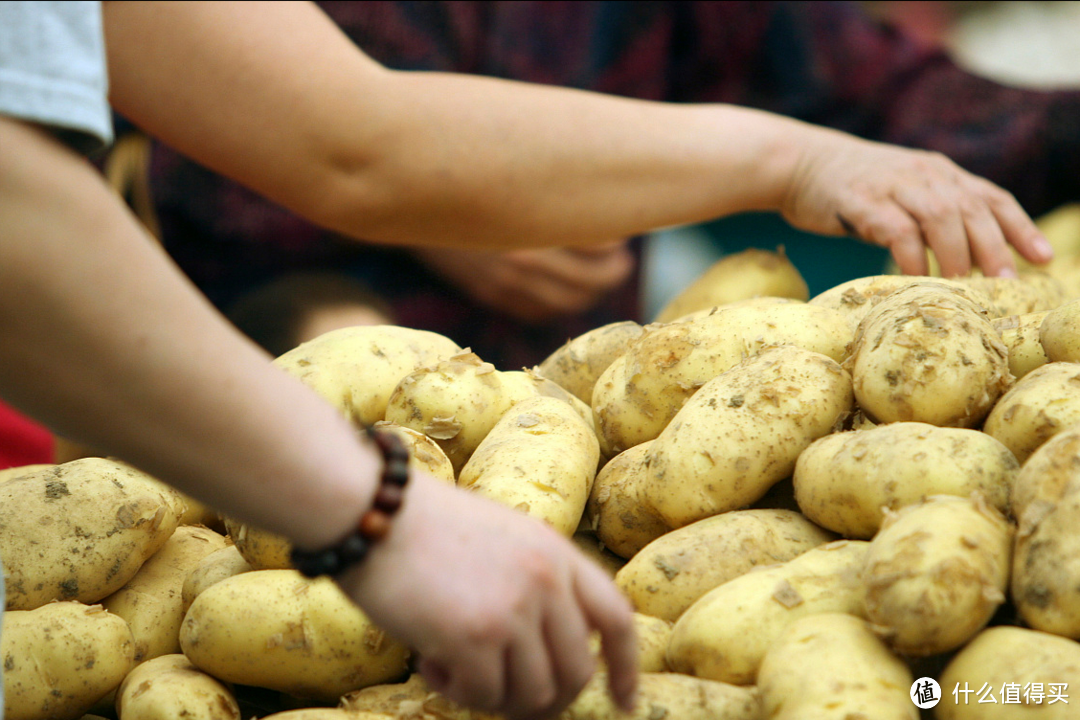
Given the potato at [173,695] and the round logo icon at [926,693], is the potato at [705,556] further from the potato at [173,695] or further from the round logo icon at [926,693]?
the potato at [173,695]

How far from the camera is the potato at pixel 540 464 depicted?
87 centimetres

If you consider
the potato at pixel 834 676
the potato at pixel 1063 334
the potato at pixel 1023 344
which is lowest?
the potato at pixel 834 676

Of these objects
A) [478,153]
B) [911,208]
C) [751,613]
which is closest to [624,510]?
[751,613]

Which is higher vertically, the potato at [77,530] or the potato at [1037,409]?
the potato at [1037,409]

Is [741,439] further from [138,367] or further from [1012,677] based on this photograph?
[138,367]

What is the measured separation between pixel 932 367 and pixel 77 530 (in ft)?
2.71

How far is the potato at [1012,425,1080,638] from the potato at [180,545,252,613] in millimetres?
684

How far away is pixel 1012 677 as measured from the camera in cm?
62

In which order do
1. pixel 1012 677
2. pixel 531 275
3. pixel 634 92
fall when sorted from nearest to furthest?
pixel 1012 677
pixel 531 275
pixel 634 92

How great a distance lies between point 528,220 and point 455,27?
2.86ft

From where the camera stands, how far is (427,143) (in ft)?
4.74

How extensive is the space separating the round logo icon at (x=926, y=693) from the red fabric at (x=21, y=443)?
136cm

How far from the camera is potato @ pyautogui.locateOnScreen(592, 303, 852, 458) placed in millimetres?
1006

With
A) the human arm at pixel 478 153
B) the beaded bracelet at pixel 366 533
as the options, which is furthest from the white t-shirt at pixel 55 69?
the human arm at pixel 478 153
